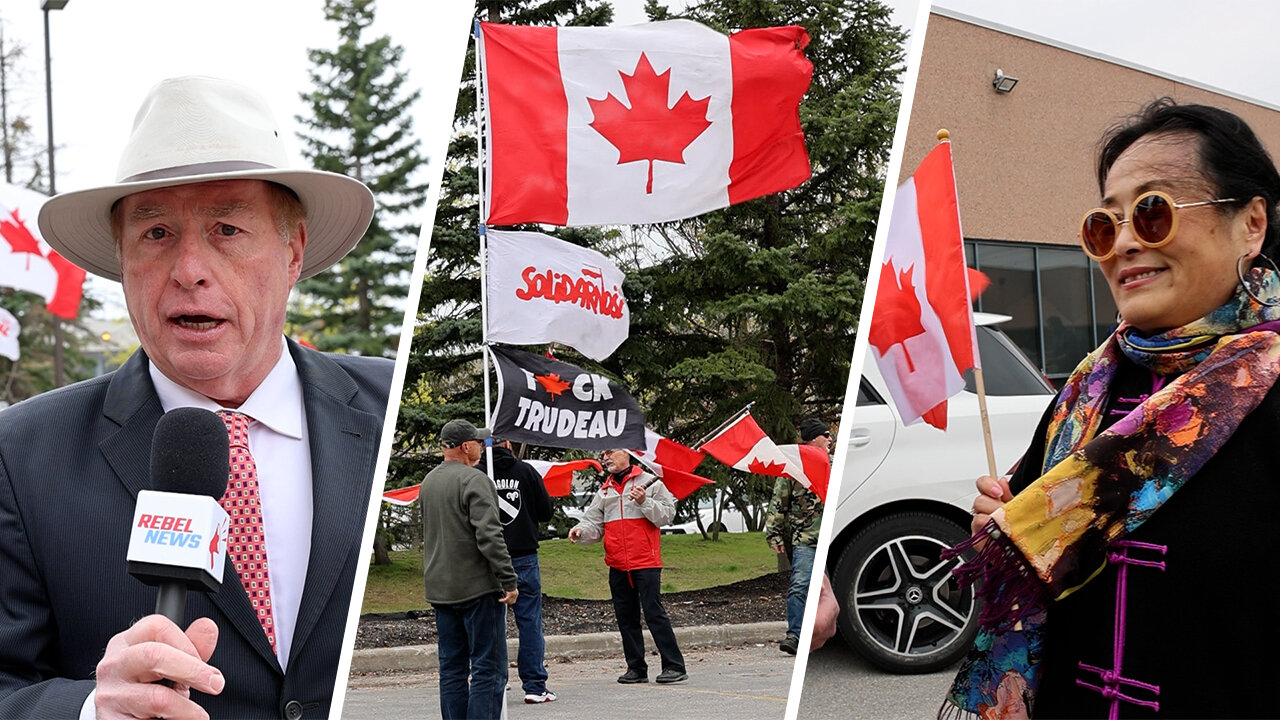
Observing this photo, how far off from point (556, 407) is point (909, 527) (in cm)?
306

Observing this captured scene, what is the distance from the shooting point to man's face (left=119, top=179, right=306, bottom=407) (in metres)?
2.34

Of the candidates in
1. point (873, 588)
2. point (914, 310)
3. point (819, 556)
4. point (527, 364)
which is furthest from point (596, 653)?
point (819, 556)

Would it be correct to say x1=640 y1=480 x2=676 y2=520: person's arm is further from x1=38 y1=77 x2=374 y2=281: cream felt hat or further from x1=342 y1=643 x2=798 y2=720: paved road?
x1=38 y1=77 x2=374 y2=281: cream felt hat

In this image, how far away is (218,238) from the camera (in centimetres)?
241

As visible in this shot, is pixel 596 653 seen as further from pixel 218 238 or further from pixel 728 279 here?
pixel 218 238

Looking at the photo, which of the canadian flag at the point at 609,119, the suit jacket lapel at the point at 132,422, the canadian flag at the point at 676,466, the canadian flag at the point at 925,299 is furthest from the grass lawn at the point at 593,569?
the suit jacket lapel at the point at 132,422

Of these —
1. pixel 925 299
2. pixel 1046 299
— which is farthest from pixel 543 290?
pixel 1046 299

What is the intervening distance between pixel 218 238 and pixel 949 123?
35.7 ft

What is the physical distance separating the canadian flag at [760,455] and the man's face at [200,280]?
5924mm

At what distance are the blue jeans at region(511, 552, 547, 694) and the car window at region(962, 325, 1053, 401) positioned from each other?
3.39 meters

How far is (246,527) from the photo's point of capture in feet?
7.72

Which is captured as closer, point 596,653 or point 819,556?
point 819,556

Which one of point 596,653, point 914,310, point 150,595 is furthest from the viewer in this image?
point 596,653

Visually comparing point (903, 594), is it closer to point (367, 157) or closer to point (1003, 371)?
point (1003, 371)
